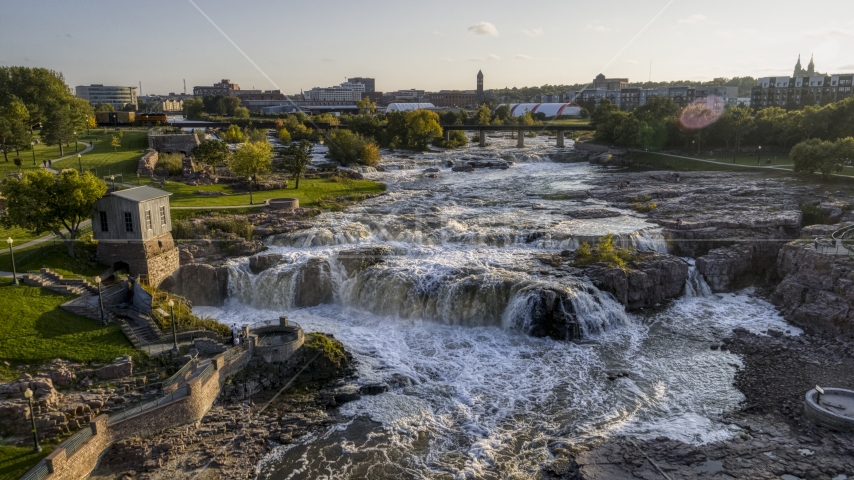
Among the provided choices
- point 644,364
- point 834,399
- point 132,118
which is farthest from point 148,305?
point 132,118

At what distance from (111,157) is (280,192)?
18.9 metres

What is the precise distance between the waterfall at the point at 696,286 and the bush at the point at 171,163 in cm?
4254

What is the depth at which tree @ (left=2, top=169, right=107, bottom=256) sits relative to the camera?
29.2 m

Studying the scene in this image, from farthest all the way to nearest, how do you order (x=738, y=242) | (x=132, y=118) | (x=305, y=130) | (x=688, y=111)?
(x=305, y=130)
(x=132, y=118)
(x=688, y=111)
(x=738, y=242)

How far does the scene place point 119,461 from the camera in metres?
18.8

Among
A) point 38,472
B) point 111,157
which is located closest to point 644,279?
point 38,472

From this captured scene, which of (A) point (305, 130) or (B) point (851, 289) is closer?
(B) point (851, 289)

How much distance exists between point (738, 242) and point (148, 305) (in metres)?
33.8

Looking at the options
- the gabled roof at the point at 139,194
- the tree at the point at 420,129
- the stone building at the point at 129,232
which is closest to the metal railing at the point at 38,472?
the stone building at the point at 129,232

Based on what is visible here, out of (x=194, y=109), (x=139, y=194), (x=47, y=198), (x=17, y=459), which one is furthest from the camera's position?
(x=194, y=109)

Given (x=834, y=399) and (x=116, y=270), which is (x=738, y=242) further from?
(x=116, y=270)

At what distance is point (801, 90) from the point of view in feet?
392

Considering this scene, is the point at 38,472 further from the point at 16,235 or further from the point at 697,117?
the point at 697,117

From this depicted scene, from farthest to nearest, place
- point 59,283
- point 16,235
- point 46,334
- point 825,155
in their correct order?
point 825,155
point 16,235
point 59,283
point 46,334
